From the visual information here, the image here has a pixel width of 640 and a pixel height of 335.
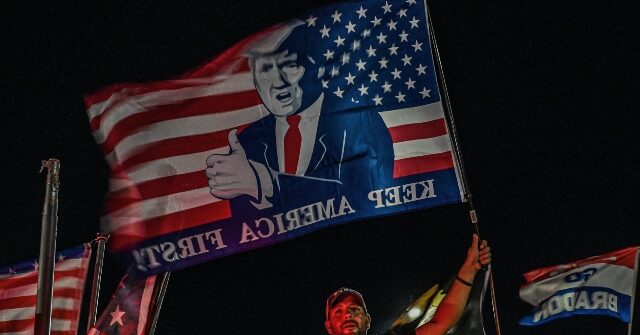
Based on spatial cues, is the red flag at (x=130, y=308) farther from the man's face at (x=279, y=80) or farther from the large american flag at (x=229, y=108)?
the man's face at (x=279, y=80)

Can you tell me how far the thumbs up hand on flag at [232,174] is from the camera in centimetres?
863

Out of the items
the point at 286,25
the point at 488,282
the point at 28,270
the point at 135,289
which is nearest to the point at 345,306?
the point at 488,282

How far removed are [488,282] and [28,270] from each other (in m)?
9.63

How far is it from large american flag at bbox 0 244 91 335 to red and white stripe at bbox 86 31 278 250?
563 centimetres

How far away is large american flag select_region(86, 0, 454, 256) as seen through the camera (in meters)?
8.58

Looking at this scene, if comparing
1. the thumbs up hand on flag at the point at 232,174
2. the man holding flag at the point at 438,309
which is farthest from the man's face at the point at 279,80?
the man holding flag at the point at 438,309

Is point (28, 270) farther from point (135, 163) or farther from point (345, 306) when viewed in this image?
point (345, 306)

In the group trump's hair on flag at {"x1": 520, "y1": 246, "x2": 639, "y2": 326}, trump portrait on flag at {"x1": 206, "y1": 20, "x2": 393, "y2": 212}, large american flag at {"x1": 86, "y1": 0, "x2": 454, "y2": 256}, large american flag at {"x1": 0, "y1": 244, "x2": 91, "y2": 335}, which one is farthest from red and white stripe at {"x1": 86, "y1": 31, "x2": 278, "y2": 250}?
trump's hair on flag at {"x1": 520, "y1": 246, "x2": 639, "y2": 326}

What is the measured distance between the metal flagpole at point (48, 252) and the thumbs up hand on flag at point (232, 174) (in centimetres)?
158

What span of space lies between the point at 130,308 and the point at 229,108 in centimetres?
242

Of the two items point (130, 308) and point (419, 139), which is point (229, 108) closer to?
point (419, 139)

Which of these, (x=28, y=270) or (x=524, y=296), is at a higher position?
(x=28, y=270)

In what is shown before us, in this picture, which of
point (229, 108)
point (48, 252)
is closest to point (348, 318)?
point (48, 252)

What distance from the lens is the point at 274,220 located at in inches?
336
